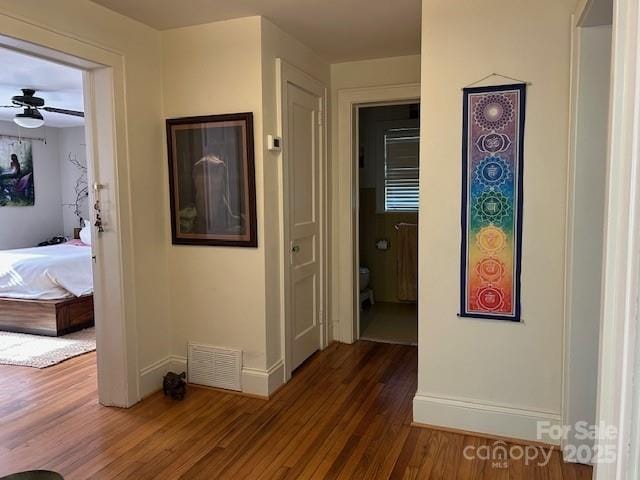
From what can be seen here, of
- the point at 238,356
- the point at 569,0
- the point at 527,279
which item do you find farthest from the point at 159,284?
the point at 569,0

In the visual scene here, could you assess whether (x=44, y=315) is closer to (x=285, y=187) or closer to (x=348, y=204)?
(x=285, y=187)

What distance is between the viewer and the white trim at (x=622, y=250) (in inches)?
29.5

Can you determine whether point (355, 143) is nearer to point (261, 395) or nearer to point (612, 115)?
point (261, 395)

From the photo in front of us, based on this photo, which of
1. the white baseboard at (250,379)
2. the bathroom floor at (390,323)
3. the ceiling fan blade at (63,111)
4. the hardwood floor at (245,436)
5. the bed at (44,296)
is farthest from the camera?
the ceiling fan blade at (63,111)

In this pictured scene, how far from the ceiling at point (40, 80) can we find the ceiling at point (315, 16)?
2.73 feet

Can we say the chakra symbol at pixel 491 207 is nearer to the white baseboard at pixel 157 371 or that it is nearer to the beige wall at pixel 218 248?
the beige wall at pixel 218 248

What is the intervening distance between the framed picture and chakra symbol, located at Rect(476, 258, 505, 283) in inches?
54.7

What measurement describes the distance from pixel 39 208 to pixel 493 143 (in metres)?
6.98

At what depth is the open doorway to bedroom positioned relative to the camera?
402 cm

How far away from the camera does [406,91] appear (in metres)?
3.82

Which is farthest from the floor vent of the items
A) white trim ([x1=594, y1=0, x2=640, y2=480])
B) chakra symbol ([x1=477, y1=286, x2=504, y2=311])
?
white trim ([x1=594, y1=0, x2=640, y2=480])

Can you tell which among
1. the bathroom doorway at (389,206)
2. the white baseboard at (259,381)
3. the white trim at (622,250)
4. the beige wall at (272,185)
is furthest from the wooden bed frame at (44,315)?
the white trim at (622,250)

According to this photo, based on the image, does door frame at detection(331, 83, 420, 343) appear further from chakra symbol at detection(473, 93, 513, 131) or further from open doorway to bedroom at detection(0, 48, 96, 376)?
open doorway to bedroom at detection(0, 48, 96, 376)

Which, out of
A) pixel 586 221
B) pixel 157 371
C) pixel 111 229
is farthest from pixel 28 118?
pixel 586 221
